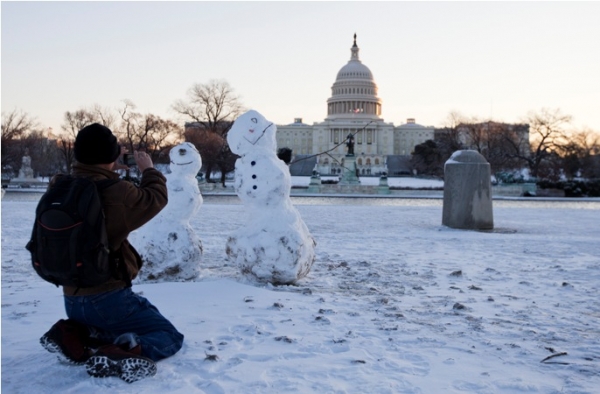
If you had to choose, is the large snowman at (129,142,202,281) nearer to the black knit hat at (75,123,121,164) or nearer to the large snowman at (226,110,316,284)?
the large snowman at (226,110,316,284)

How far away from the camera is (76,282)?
288cm

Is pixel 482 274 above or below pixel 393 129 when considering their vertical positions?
below

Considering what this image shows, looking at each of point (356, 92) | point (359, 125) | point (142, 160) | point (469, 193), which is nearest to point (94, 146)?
point (142, 160)

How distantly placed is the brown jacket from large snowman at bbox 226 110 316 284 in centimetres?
247

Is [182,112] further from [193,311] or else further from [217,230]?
[193,311]

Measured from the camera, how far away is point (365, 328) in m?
4.20

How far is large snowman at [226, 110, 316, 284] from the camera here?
558cm

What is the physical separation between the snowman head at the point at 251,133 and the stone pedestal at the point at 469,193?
7276 millimetres

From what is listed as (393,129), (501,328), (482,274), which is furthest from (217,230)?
(393,129)

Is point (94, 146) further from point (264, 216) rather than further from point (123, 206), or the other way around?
point (264, 216)

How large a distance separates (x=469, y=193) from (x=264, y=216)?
754cm

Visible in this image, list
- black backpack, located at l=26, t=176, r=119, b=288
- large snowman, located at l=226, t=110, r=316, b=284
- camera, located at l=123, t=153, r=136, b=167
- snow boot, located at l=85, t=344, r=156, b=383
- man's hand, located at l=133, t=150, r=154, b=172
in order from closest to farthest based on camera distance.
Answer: black backpack, located at l=26, t=176, r=119, b=288 → snow boot, located at l=85, t=344, r=156, b=383 → man's hand, located at l=133, t=150, r=154, b=172 → camera, located at l=123, t=153, r=136, b=167 → large snowman, located at l=226, t=110, r=316, b=284

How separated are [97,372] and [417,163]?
7244 cm

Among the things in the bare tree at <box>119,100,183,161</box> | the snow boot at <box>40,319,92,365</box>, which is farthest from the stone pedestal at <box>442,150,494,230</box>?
the bare tree at <box>119,100,183,161</box>
